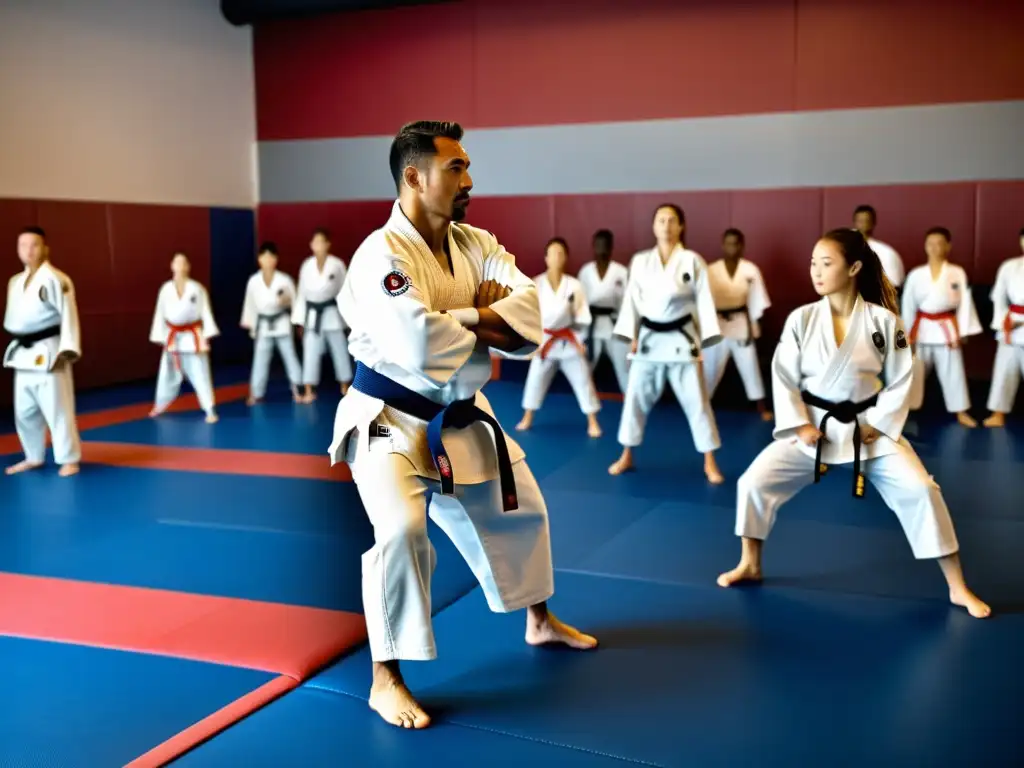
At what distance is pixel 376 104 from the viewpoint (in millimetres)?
10703

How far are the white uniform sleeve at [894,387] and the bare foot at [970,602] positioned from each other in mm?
570

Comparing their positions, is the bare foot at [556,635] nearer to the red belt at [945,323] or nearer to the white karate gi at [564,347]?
the white karate gi at [564,347]

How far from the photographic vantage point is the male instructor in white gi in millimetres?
2623

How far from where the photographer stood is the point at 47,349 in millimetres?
→ 5832

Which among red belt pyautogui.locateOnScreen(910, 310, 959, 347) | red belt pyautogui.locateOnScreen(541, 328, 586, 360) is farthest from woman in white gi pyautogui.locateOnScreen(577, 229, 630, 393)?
red belt pyautogui.locateOnScreen(910, 310, 959, 347)

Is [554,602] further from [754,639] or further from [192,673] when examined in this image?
[192,673]

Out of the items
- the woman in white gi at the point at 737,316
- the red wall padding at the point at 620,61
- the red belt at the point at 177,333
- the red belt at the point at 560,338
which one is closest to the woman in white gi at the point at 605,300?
the woman in white gi at the point at 737,316

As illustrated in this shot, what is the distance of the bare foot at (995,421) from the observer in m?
7.36

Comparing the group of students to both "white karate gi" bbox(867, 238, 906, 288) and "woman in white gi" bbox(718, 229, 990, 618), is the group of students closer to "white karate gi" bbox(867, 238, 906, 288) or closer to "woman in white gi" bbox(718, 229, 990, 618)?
"woman in white gi" bbox(718, 229, 990, 618)

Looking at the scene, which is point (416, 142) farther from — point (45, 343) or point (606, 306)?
point (606, 306)

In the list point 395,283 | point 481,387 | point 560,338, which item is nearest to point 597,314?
point 560,338

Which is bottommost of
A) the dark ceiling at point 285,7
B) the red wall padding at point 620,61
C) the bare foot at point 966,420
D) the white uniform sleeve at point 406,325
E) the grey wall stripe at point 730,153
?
the bare foot at point 966,420

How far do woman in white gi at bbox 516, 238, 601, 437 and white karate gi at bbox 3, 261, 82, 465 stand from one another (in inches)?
120

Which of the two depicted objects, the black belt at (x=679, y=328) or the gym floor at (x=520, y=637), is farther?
the black belt at (x=679, y=328)
